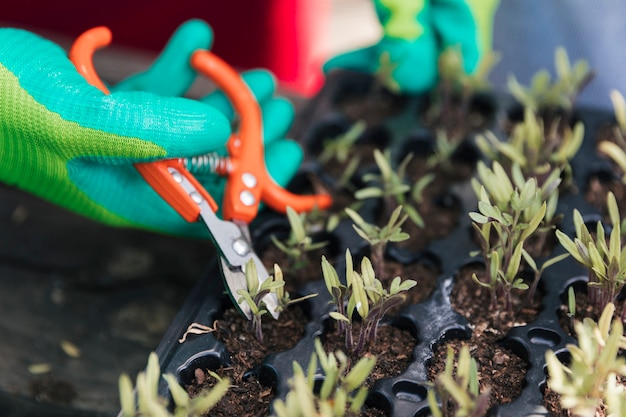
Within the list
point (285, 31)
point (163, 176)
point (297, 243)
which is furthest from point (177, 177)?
point (285, 31)

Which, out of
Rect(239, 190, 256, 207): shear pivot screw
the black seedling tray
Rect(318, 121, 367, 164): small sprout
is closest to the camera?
the black seedling tray

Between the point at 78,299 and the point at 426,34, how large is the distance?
1.65 ft

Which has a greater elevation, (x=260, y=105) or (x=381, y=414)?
(x=260, y=105)

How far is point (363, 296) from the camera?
1.97 feet

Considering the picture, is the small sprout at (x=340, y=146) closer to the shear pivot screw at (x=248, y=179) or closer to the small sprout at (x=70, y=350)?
the shear pivot screw at (x=248, y=179)

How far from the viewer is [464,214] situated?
31.1 inches

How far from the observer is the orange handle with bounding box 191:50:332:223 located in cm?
71

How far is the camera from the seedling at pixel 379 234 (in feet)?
2.20

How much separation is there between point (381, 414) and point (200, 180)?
281 millimetres

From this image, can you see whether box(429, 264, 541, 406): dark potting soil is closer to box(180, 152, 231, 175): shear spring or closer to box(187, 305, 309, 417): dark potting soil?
box(187, 305, 309, 417): dark potting soil

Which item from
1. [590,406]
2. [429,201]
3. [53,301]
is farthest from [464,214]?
[53,301]

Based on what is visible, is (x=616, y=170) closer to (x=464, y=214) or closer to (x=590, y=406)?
(x=464, y=214)

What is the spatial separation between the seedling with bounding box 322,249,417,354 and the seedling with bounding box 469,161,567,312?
3.0 inches

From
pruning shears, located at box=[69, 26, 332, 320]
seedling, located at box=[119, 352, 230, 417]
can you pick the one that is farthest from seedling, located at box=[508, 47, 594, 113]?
seedling, located at box=[119, 352, 230, 417]
